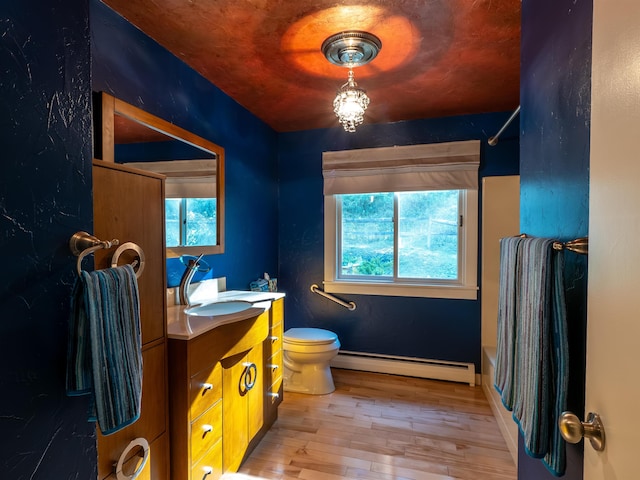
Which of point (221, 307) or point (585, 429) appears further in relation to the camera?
point (221, 307)

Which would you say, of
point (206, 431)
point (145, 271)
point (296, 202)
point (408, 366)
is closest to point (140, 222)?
point (145, 271)

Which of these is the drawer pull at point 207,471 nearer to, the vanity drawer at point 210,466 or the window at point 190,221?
the vanity drawer at point 210,466

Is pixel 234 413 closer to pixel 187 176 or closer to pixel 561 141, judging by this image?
pixel 187 176

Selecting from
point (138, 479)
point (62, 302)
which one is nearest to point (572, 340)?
point (62, 302)

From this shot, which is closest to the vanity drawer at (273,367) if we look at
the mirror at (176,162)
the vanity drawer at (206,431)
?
the vanity drawer at (206,431)

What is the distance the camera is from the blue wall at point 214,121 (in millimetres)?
1488

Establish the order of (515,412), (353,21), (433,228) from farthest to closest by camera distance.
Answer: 1. (433,228)
2. (353,21)
3. (515,412)

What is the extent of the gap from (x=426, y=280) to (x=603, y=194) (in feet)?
7.85

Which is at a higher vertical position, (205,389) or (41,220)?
(41,220)

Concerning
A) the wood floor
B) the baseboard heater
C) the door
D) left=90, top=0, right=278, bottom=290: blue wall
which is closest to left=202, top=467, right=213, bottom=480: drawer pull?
the wood floor

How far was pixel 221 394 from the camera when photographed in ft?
5.14

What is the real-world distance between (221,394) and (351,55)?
6.04ft

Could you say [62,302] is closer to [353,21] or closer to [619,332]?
[619,332]

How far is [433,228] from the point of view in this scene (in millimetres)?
2879
